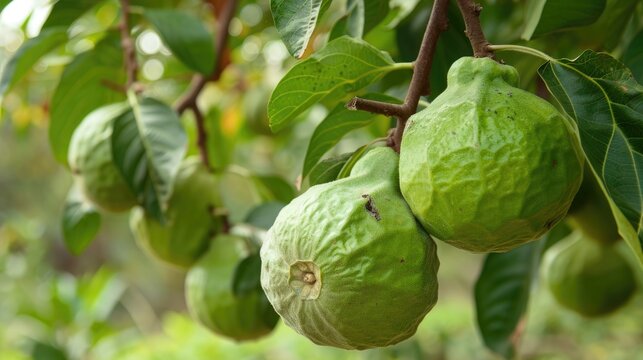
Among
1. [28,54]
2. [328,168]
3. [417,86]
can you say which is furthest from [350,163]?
[28,54]

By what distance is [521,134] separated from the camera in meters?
0.74

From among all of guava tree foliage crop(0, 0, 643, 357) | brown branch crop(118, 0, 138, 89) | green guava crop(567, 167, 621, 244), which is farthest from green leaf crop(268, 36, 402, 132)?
brown branch crop(118, 0, 138, 89)

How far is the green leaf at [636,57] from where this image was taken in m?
1.13

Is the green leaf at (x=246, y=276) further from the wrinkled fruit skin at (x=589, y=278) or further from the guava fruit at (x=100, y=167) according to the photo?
the wrinkled fruit skin at (x=589, y=278)

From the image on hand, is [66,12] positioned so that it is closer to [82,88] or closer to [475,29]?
[82,88]

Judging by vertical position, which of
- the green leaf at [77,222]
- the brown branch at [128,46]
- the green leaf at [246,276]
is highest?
the brown branch at [128,46]

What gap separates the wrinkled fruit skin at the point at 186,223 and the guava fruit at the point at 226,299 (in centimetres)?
4

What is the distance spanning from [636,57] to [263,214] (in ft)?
2.32

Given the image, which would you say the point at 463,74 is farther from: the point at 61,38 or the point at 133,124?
the point at 61,38

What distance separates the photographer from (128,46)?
1535 mm

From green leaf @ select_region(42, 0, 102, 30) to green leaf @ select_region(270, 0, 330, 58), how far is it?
0.82 m

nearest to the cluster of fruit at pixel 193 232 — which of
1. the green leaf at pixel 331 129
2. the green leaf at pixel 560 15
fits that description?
the green leaf at pixel 331 129

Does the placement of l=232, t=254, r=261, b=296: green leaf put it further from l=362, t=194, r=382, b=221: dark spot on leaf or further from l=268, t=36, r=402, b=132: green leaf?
l=362, t=194, r=382, b=221: dark spot on leaf

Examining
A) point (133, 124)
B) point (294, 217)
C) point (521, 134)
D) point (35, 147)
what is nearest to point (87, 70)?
point (133, 124)
